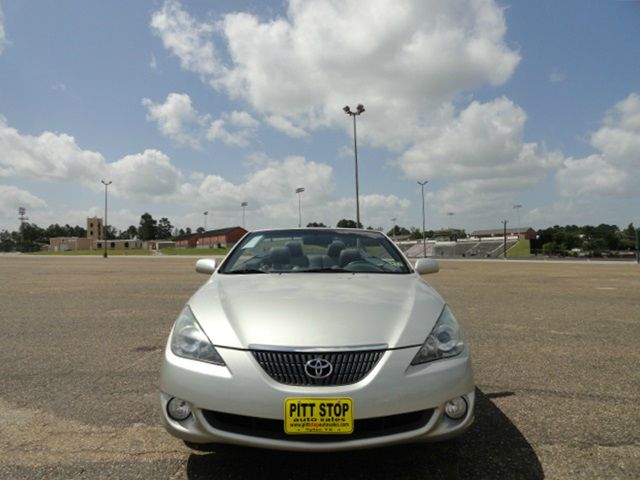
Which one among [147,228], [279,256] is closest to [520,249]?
[279,256]

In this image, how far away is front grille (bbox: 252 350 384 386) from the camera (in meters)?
2.25

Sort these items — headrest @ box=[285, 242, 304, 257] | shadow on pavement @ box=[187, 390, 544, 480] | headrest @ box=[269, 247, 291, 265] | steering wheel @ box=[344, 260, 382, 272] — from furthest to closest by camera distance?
1. headrest @ box=[285, 242, 304, 257]
2. headrest @ box=[269, 247, 291, 265]
3. steering wheel @ box=[344, 260, 382, 272]
4. shadow on pavement @ box=[187, 390, 544, 480]

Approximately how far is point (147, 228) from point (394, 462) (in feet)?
491

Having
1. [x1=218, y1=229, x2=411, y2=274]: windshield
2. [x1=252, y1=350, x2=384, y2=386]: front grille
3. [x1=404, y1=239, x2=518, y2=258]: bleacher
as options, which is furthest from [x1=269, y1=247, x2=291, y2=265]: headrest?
[x1=404, y1=239, x2=518, y2=258]: bleacher

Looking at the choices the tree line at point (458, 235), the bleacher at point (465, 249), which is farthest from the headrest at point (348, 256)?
the bleacher at point (465, 249)

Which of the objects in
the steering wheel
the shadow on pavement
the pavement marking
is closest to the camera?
the shadow on pavement

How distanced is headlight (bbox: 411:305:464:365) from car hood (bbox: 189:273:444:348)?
0.15ft

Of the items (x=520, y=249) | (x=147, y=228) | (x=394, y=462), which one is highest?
(x=147, y=228)

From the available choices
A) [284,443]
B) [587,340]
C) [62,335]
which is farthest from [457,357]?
[62,335]

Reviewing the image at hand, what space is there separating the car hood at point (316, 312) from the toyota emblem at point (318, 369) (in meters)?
0.09

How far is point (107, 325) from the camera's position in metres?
7.06

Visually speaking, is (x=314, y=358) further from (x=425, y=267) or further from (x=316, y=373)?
(x=425, y=267)

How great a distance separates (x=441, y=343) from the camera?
2.54 metres

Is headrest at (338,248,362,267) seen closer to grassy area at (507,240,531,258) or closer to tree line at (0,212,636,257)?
tree line at (0,212,636,257)
